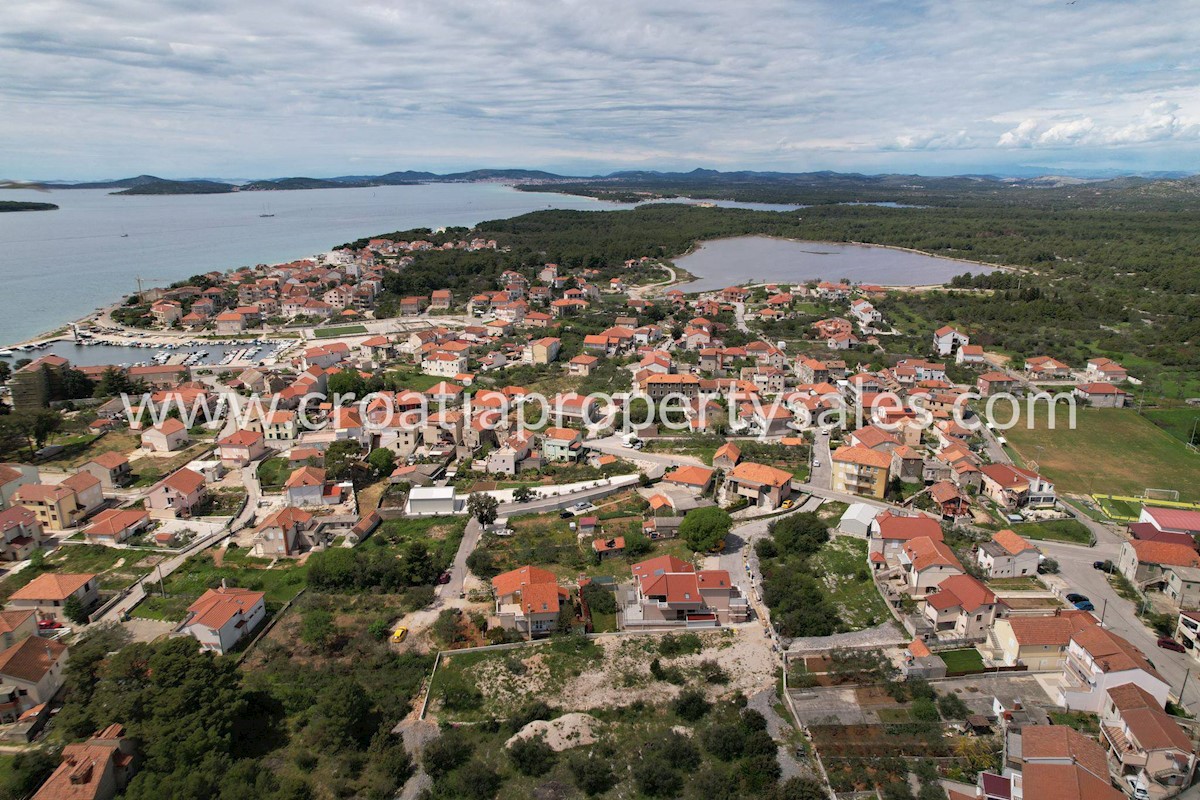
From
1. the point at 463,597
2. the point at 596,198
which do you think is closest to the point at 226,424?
the point at 463,597

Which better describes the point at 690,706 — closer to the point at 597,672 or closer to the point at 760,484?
→ the point at 597,672

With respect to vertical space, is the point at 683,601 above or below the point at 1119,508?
above

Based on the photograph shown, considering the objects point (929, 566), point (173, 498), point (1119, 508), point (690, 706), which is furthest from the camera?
point (1119, 508)

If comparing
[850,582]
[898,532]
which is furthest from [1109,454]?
[850,582]

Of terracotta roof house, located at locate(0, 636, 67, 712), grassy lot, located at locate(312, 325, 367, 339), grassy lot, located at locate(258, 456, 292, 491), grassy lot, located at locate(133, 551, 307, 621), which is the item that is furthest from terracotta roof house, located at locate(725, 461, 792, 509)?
grassy lot, located at locate(312, 325, 367, 339)

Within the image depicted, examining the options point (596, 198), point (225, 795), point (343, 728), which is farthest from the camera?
point (596, 198)

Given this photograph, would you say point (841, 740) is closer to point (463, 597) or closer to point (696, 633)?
point (696, 633)
